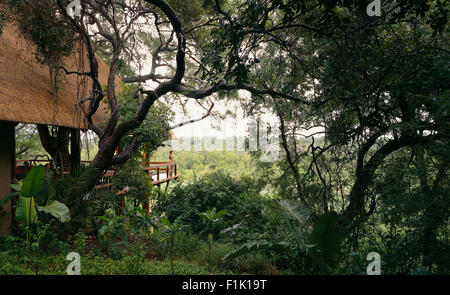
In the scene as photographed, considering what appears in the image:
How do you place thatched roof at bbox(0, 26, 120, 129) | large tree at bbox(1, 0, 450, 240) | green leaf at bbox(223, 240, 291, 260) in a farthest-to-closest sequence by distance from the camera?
thatched roof at bbox(0, 26, 120, 129), large tree at bbox(1, 0, 450, 240), green leaf at bbox(223, 240, 291, 260)

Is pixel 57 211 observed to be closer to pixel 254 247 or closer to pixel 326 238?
pixel 254 247

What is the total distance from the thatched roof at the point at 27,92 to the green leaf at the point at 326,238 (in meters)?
4.61

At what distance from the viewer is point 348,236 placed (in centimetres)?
487

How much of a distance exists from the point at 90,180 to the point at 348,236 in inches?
190

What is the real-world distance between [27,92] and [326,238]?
5850 millimetres

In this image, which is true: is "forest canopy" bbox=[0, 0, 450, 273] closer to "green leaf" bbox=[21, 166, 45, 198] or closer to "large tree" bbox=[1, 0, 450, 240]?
"large tree" bbox=[1, 0, 450, 240]

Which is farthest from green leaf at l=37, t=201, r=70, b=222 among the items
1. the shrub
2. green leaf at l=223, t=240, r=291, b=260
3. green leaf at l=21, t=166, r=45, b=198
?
the shrub

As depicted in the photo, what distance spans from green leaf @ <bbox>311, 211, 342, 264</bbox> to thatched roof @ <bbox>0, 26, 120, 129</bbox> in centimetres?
461

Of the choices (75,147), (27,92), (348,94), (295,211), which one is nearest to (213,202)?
(295,211)

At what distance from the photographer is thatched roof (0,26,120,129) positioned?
5027mm

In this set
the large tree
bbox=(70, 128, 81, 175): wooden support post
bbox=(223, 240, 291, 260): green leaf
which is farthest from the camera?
bbox=(70, 128, 81, 175): wooden support post

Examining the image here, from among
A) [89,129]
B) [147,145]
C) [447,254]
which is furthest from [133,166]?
[447,254]

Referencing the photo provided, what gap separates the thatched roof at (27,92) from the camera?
16.5 ft
